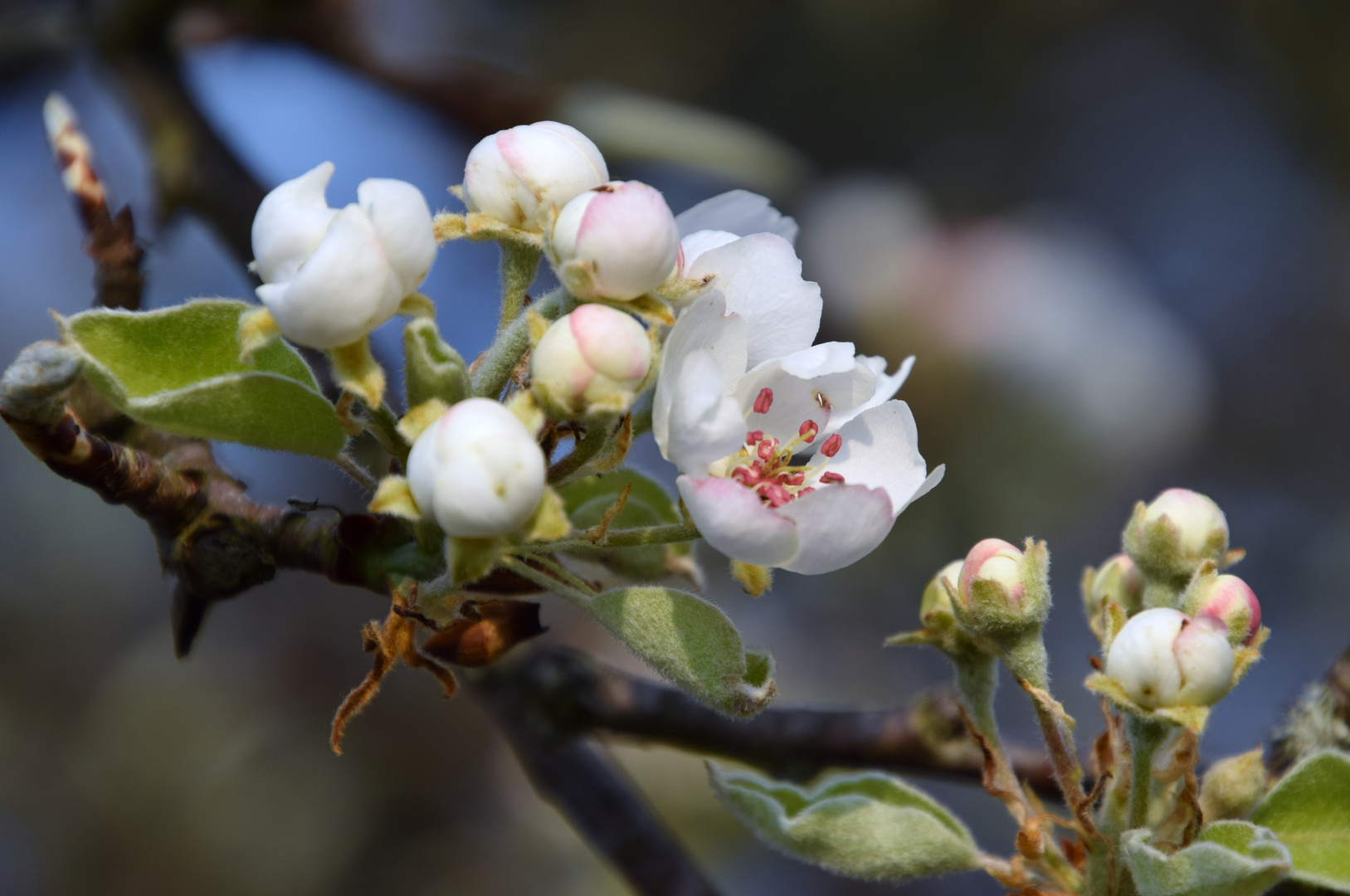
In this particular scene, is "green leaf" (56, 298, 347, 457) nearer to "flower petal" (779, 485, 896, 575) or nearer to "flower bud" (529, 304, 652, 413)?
"flower bud" (529, 304, 652, 413)

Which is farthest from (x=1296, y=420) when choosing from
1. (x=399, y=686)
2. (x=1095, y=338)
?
(x=399, y=686)

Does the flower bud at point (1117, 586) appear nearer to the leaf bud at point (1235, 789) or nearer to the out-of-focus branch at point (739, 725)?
the leaf bud at point (1235, 789)

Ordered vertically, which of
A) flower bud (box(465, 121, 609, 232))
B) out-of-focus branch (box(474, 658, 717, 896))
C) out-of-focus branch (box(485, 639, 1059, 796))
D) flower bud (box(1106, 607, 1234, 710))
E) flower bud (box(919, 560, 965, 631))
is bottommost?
out-of-focus branch (box(474, 658, 717, 896))

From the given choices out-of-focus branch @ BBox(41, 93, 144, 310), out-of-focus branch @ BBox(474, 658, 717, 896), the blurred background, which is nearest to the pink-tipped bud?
out-of-focus branch @ BBox(474, 658, 717, 896)

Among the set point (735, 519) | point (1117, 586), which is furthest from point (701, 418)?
point (1117, 586)

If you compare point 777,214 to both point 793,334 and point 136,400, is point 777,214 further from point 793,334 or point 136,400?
point 136,400

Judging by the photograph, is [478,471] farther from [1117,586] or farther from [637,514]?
[1117,586]
